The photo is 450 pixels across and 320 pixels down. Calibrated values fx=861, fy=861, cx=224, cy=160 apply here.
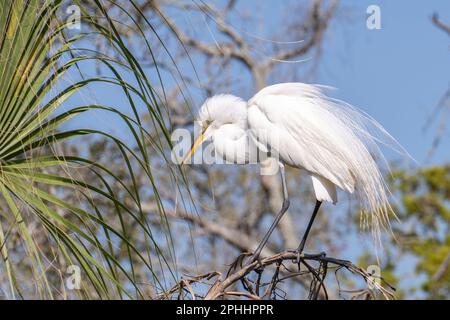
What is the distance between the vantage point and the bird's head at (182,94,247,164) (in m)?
3.32

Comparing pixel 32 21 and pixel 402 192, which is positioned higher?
pixel 32 21

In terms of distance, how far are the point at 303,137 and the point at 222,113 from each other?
35cm

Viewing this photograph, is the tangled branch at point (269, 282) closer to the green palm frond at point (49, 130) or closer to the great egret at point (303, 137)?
the green palm frond at point (49, 130)

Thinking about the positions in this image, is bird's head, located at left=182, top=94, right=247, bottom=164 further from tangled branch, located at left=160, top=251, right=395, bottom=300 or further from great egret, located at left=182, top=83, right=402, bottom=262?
tangled branch, located at left=160, top=251, right=395, bottom=300

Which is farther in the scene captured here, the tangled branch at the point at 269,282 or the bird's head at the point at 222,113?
the bird's head at the point at 222,113

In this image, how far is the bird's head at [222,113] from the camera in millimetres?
3320

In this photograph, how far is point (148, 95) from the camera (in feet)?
5.95

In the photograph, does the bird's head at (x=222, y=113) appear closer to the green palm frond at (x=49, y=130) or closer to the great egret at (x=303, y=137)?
the great egret at (x=303, y=137)

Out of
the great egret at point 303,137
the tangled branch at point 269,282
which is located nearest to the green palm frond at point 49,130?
the tangled branch at point 269,282

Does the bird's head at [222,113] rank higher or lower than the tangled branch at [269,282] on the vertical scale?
higher

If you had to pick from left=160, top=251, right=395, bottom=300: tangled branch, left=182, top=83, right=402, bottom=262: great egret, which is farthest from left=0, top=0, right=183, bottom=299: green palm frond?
left=182, top=83, right=402, bottom=262: great egret

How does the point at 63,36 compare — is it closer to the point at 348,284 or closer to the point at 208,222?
the point at 208,222

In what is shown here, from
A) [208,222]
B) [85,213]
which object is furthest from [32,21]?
[208,222]
